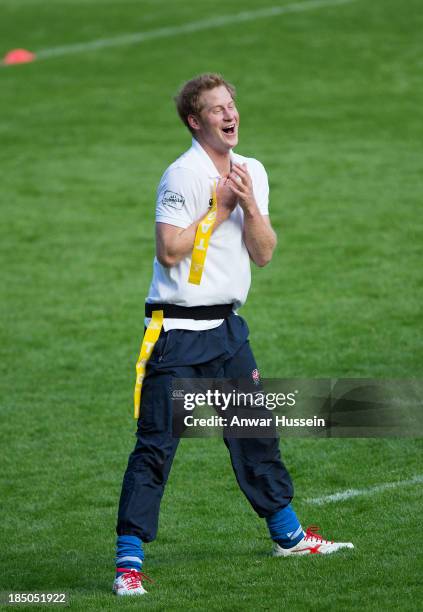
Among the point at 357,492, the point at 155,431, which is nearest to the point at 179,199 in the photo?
the point at 155,431

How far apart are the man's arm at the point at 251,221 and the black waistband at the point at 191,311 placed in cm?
27

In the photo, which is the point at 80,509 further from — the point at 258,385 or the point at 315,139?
the point at 315,139

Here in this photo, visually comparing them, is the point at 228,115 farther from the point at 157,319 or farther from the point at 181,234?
the point at 157,319

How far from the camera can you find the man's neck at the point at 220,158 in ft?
18.3

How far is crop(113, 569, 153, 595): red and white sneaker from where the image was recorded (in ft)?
17.6

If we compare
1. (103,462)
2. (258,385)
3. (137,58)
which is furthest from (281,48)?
(258,385)

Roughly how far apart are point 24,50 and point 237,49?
412 cm

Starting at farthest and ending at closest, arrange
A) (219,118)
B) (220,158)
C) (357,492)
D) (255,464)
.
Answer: (357,492)
(255,464)
(220,158)
(219,118)

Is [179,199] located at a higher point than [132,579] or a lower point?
higher

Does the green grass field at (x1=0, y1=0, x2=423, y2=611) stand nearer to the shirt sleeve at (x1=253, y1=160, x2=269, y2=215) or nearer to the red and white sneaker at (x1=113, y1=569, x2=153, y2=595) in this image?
the red and white sneaker at (x1=113, y1=569, x2=153, y2=595)

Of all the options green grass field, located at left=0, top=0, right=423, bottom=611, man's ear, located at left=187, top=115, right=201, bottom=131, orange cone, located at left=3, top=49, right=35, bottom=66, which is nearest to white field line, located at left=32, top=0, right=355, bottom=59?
orange cone, located at left=3, top=49, right=35, bottom=66

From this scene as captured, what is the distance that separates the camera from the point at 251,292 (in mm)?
12648

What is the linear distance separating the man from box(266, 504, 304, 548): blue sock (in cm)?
62

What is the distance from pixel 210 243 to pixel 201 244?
0.30ft
